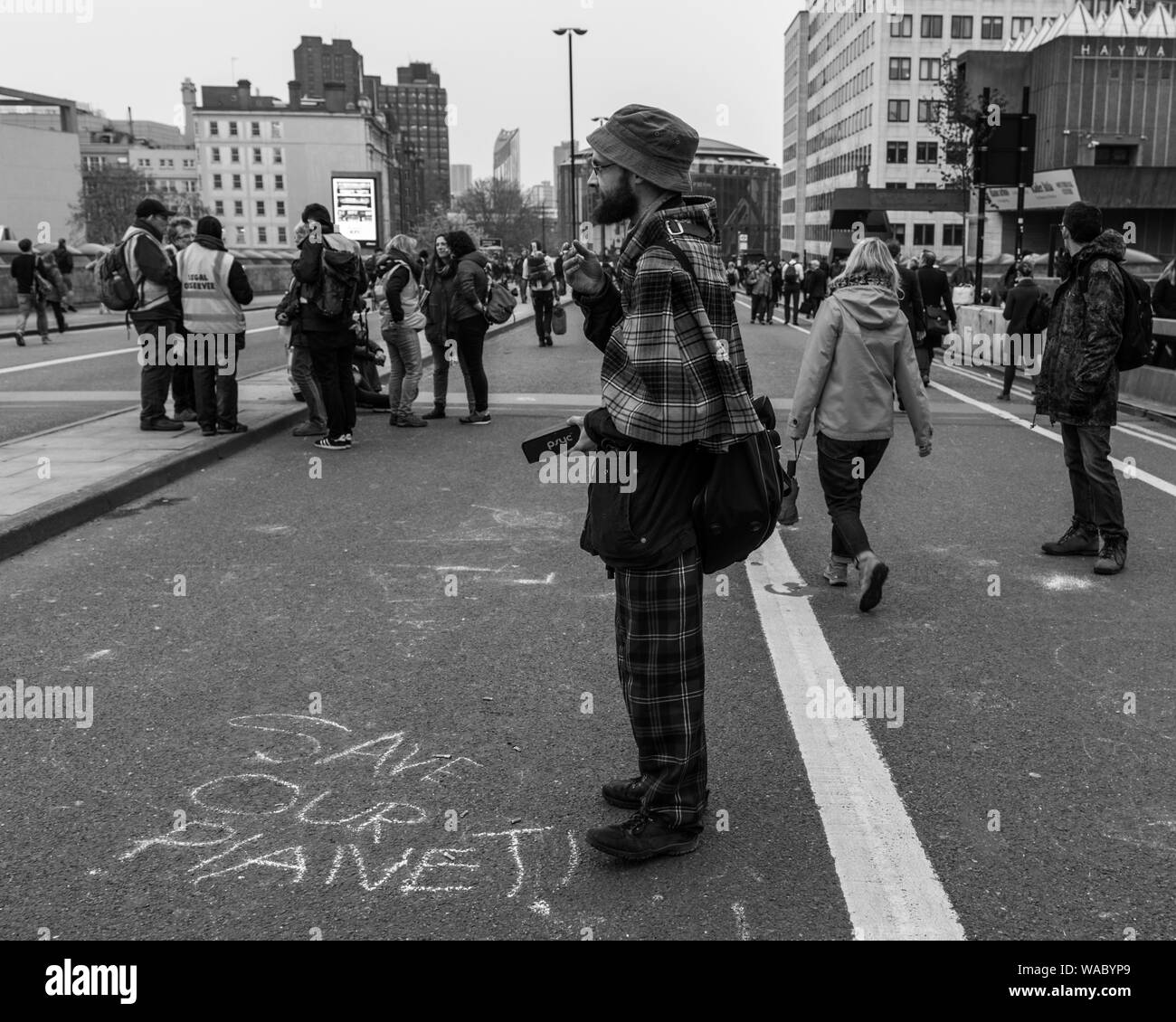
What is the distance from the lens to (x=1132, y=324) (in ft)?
22.6

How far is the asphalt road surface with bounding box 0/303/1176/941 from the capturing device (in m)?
3.25

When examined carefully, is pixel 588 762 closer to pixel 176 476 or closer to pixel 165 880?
pixel 165 880

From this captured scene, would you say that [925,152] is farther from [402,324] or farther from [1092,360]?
[1092,360]

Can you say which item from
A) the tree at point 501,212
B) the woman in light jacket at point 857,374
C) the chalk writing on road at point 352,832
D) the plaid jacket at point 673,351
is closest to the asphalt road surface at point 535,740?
the chalk writing on road at point 352,832

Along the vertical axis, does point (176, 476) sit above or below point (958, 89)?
below

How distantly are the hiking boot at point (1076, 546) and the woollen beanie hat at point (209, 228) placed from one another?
24.3 ft

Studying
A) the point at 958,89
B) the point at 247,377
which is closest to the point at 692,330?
the point at 247,377

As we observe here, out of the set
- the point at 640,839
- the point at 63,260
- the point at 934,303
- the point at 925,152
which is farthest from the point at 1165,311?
the point at 925,152

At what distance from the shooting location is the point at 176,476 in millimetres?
9516

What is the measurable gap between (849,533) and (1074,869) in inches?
117

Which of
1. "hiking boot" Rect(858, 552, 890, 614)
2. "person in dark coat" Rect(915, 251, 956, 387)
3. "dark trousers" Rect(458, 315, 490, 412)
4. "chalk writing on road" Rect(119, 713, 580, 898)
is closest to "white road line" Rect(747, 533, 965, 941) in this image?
"hiking boot" Rect(858, 552, 890, 614)

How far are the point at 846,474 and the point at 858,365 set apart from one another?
57 cm

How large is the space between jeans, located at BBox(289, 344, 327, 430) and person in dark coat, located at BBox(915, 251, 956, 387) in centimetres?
800

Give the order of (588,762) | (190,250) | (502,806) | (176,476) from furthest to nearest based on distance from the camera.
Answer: (190,250) < (176,476) < (588,762) < (502,806)
